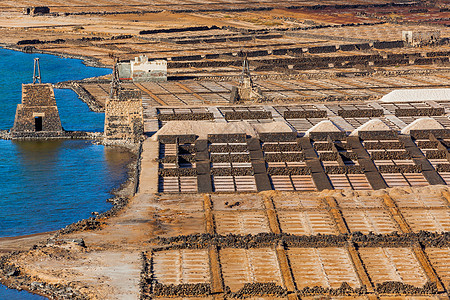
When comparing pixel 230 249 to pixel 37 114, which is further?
pixel 37 114

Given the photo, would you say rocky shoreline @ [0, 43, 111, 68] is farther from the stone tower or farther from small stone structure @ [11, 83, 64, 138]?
the stone tower

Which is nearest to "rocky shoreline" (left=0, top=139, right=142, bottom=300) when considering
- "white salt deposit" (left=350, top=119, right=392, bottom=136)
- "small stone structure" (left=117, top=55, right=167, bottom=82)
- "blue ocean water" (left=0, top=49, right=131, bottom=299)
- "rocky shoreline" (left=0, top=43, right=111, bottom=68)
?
"blue ocean water" (left=0, top=49, right=131, bottom=299)

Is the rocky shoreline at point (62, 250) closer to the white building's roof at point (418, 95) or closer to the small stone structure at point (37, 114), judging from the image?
A: the small stone structure at point (37, 114)

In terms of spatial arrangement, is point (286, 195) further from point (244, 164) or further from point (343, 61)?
point (343, 61)

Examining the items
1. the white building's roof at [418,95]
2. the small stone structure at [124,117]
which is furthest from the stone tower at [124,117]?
the white building's roof at [418,95]

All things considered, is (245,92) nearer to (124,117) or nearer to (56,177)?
(124,117)

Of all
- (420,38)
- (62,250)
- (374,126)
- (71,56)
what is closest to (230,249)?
(62,250)
